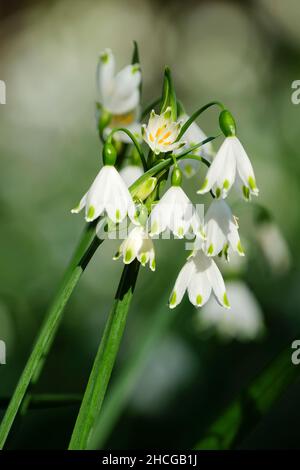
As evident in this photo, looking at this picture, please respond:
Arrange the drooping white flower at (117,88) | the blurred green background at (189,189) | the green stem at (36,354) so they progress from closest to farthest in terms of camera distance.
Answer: the green stem at (36,354), the drooping white flower at (117,88), the blurred green background at (189,189)

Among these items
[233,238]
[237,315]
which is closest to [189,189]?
[237,315]

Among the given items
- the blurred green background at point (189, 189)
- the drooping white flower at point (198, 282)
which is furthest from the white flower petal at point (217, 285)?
the blurred green background at point (189, 189)

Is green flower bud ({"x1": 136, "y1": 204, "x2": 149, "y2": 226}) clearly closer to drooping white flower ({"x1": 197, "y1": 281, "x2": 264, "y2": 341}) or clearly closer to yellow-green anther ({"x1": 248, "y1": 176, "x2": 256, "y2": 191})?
yellow-green anther ({"x1": 248, "y1": 176, "x2": 256, "y2": 191})

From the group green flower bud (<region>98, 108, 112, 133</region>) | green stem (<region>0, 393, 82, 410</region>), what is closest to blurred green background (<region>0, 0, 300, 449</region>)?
green stem (<region>0, 393, 82, 410</region>)

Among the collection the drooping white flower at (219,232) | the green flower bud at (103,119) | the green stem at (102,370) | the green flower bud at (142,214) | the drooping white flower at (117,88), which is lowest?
the green stem at (102,370)

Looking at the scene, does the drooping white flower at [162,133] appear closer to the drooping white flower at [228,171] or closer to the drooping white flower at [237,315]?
the drooping white flower at [228,171]

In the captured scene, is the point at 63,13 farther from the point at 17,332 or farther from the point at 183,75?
the point at 17,332

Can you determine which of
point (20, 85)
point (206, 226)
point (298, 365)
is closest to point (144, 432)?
point (298, 365)
